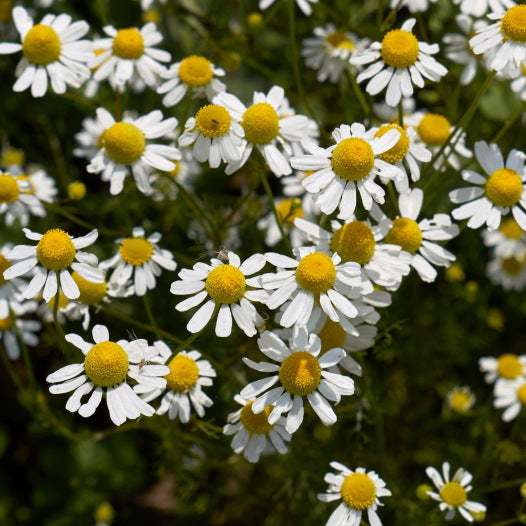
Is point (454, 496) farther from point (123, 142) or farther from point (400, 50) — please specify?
point (123, 142)

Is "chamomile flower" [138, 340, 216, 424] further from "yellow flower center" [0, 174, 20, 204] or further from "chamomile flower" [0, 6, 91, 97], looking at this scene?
"chamomile flower" [0, 6, 91, 97]

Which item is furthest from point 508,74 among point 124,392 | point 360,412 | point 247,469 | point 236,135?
point 247,469

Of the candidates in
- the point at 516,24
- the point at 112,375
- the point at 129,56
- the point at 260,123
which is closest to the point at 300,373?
the point at 112,375

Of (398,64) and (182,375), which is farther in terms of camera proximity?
(398,64)

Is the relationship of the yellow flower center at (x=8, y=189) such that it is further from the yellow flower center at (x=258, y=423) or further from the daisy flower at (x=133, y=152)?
the yellow flower center at (x=258, y=423)

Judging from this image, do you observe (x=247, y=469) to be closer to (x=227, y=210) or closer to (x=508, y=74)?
(x=227, y=210)

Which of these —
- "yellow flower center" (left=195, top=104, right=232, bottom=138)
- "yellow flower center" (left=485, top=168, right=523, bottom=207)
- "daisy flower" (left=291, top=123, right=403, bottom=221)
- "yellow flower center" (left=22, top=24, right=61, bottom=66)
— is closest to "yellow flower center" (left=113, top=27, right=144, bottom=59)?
"yellow flower center" (left=22, top=24, right=61, bottom=66)
